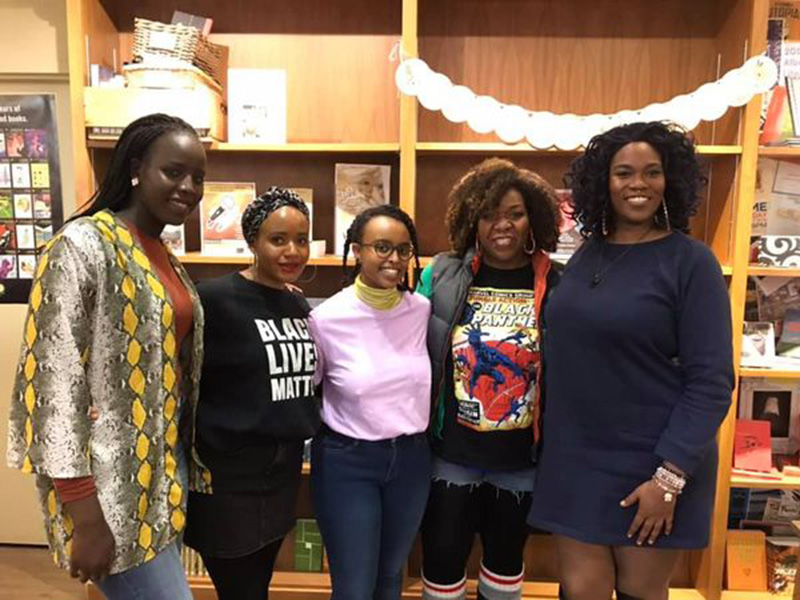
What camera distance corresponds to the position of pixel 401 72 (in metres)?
1.98

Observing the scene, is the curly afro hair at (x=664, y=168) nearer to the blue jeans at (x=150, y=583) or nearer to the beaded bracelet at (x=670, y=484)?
the beaded bracelet at (x=670, y=484)

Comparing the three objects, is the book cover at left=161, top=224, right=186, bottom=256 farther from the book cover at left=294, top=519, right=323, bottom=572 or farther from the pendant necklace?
the pendant necklace

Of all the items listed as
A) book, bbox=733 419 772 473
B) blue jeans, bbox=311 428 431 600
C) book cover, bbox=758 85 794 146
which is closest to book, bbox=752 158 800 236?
book cover, bbox=758 85 794 146

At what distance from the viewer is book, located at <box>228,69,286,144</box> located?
7.46ft

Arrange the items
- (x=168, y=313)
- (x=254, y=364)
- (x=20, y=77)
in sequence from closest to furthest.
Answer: (x=168, y=313) → (x=254, y=364) → (x=20, y=77)

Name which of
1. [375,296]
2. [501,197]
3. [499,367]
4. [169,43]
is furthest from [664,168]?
[169,43]

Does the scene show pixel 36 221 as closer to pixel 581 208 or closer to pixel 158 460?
pixel 158 460

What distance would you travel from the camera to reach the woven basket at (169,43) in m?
2.07

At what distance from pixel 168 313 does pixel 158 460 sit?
28cm

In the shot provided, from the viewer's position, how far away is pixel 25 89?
2600mm

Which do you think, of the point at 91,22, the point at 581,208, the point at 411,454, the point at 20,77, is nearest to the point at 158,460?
the point at 411,454

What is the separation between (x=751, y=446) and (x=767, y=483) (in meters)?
0.13

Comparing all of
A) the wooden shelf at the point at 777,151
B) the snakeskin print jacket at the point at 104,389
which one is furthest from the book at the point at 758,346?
the snakeskin print jacket at the point at 104,389

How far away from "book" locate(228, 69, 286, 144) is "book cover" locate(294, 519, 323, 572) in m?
1.43
